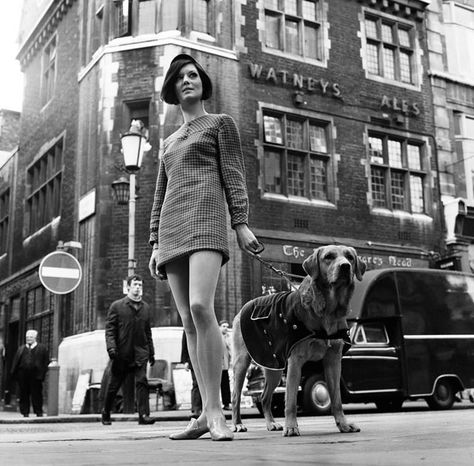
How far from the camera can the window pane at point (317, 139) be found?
64.3 ft

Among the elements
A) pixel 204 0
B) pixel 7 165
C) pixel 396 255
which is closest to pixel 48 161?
pixel 7 165

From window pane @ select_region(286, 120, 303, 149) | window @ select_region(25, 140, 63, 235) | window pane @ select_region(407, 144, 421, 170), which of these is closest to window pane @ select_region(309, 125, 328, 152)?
window pane @ select_region(286, 120, 303, 149)

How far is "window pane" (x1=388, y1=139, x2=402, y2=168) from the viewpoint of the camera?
20.9m

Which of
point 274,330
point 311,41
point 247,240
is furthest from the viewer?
point 311,41

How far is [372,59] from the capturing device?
21312mm

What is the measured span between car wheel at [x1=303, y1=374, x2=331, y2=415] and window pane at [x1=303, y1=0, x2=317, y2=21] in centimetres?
1236

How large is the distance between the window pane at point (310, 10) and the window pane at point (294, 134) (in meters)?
3.33

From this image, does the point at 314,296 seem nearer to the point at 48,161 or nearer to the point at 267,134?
the point at 267,134

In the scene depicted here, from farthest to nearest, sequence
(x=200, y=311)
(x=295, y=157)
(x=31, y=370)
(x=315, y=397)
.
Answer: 1. (x=295, y=157)
2. (x=31, y=370)
3. (x=315, y=397)
4. (x=200, y=311)

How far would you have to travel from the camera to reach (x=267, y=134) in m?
18.7

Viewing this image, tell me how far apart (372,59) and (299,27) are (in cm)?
267

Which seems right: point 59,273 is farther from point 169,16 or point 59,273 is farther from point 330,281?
point 330,281

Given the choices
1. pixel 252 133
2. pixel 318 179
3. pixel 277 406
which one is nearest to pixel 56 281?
pixel 277 406

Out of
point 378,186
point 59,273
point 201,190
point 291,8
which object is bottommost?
point 201,190
